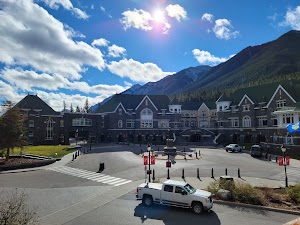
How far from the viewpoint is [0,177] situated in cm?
3008

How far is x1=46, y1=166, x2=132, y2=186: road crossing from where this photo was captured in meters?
27.1

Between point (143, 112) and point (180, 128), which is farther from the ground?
point (143, 112)

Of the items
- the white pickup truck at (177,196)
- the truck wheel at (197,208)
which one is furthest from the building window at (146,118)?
the truck wheel at (197,208)

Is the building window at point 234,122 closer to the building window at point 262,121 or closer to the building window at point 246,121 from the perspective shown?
the building window at point 246,121

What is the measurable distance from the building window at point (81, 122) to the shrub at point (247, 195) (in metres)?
60.1

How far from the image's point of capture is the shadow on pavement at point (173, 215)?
16.1 meters

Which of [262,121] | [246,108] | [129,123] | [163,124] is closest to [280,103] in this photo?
[262,121]

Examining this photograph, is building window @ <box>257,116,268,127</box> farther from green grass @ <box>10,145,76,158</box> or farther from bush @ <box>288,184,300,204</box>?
bush @ <box>288,184,300,204</box>

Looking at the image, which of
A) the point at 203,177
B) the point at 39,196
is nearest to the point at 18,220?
the point at 39,196

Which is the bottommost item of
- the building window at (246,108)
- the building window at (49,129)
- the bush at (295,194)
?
the bush at (295,194)

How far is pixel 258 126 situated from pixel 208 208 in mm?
54615

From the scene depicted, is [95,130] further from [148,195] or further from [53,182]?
[148,195]

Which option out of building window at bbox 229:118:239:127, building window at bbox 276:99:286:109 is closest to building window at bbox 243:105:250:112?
building window at bbox 229:118:239:127

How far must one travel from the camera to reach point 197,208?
17547 millimetres
